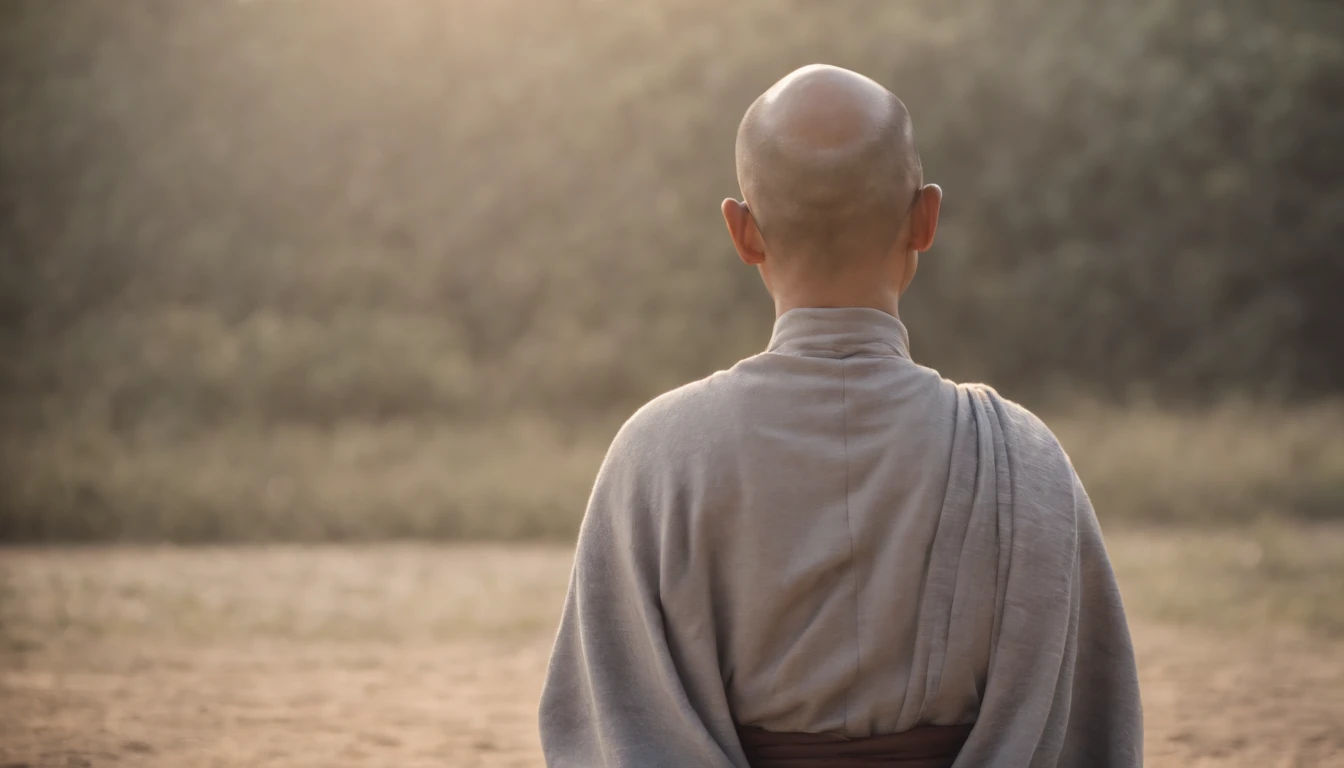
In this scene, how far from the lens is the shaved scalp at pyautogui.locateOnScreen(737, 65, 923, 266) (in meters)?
1.43

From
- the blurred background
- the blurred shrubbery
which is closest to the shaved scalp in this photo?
the blurred background

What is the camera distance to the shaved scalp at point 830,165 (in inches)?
56.3

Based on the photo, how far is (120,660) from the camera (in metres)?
5.50

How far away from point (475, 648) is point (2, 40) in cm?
1325

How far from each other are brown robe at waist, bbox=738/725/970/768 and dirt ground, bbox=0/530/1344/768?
272 centimetres

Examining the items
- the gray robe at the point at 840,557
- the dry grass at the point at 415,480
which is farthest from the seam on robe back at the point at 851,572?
the dry grass at the point at 415,480

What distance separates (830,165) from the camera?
1429 millimetres

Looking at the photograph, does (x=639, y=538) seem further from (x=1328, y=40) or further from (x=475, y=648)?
(x=1328, y=40)

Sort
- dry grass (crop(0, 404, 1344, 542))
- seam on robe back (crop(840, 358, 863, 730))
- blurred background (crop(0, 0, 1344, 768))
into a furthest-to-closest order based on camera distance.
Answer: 1. blurred background (crop(0, 0, 1344, 768))
2. dry grass (crop(0, 404, 1344, 542))
3. seam on robe back (crop(840, 358, 863, 730))

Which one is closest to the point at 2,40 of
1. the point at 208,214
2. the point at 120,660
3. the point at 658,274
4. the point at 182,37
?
the point at 182,37

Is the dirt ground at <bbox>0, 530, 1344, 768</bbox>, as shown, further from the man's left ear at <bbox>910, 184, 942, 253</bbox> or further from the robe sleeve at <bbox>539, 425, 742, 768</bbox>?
the man's left ear at <bbox>910, 184, 942, 253</bbox>

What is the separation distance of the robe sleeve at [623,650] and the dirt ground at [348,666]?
2.57 metres

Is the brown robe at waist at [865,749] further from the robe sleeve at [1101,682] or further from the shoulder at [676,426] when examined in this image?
the shoulder at [676,426]

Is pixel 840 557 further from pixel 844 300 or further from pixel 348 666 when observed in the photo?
pixel 348 666
